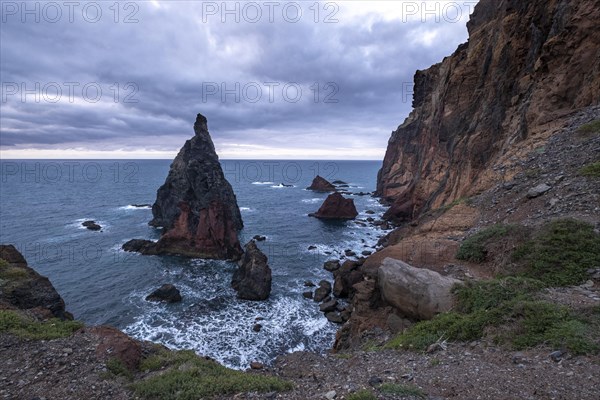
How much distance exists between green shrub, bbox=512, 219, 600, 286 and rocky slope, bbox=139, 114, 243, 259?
38071 millimetres

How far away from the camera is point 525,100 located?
88.7 ft

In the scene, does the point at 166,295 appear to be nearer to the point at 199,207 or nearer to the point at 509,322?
the point at 199,207

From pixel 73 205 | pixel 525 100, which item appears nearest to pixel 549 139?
pixel 525 100

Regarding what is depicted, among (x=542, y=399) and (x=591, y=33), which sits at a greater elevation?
(x=591, y=33)

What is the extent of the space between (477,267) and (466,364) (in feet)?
28.0

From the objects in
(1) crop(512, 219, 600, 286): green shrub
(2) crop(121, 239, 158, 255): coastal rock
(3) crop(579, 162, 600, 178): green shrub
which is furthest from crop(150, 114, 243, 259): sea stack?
(3) crop(579, 162, 600, 178): green shrub

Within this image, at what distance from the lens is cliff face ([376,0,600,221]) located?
22891 millimetres

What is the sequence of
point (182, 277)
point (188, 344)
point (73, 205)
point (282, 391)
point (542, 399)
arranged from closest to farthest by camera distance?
point (542, 399) < point (282, 391) < point (188, 344) < point (182, 277) < point (73, 205)

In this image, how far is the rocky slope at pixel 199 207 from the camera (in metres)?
47.2

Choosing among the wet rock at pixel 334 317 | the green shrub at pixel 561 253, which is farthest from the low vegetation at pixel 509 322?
the wet rock at pixel 334 317

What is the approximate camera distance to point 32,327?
41.0ft

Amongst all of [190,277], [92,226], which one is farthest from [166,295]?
[92,226]

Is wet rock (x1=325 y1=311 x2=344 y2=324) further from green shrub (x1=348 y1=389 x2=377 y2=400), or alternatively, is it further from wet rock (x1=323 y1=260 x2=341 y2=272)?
green shrub (x1=348 y1=389 x2=377 y2=400)

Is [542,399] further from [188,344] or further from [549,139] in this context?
[188,344]
